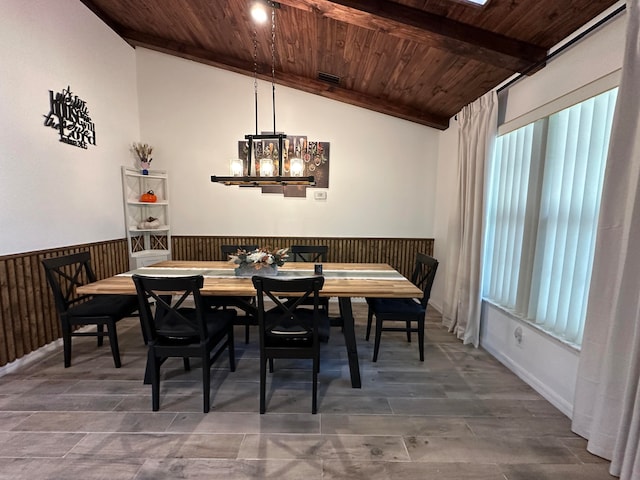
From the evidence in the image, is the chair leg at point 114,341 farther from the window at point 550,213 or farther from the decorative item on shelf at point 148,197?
the window at point 550,213

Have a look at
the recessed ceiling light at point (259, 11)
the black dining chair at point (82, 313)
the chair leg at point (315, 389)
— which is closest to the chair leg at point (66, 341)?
the black dining chair at point (82, 313)

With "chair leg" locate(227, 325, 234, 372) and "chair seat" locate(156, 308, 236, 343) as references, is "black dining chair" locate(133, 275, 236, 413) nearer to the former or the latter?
"chair seat" locate(156, 308, 236, 343)

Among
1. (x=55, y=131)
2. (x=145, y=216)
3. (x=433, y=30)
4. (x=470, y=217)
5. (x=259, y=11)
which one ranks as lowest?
(x=145, y=216)

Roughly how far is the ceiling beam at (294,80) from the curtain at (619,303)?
2446 mm

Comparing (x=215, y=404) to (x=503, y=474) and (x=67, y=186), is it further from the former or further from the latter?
(x=67, y=186)

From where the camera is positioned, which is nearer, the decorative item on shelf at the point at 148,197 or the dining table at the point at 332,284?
the dining table at the point at 332,284

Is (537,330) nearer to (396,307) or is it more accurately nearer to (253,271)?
(396,307)

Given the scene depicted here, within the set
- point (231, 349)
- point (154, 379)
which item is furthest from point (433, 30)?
point (154, 379)

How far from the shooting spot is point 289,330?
1.99 metres

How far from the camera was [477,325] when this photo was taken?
2883 mm

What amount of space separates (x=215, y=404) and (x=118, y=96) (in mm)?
3862

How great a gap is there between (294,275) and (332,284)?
17.8 inches

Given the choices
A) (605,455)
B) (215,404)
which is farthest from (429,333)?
(215,404)

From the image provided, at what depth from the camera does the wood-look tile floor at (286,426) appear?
1500mm
